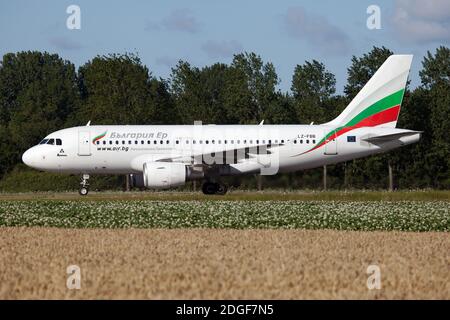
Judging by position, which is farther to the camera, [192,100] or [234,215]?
[192,100]

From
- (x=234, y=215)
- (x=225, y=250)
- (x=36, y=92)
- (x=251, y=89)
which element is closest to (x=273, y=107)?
(x=251, y=89)

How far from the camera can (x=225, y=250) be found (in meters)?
19.7

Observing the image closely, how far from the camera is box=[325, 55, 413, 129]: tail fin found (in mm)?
46656

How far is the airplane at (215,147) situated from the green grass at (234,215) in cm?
756

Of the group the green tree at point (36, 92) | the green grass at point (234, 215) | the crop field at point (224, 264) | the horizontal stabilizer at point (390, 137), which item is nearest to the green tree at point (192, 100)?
the green tree at point (36, 92)

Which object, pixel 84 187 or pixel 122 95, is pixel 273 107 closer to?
pixel 122 95

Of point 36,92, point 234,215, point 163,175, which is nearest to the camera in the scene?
point 234,215

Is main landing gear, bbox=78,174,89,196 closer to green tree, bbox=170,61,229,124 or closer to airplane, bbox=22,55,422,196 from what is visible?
airplane, bbox=22,55,422,196

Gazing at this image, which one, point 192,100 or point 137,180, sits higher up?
point 192,100

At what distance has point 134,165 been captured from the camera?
45.8 m

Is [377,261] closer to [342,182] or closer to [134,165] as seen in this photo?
[134,165]

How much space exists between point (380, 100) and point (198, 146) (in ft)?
33.9

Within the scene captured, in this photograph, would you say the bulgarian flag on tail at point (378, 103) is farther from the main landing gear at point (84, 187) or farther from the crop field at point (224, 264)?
the crop field at point (224, 264)
